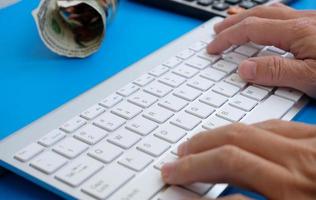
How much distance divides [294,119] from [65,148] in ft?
0.91

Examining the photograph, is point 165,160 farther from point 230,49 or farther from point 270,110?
point 230,49

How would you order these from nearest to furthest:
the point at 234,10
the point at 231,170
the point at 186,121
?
the point at 231,170, the point at 186,121, the point at 234,10

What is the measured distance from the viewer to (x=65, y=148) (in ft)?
1.64

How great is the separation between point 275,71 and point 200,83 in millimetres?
95

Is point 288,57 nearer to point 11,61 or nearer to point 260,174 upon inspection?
point 260,174

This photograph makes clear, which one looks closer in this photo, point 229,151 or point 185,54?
point 229,151

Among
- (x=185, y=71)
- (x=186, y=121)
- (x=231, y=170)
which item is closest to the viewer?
(x=231, y=170)

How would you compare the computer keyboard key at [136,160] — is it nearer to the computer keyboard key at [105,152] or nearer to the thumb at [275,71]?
the computer keyboard key at [105,152]

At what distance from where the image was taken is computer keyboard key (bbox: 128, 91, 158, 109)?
0.57 m

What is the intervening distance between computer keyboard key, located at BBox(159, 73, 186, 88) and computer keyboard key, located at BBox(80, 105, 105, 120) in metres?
0.10

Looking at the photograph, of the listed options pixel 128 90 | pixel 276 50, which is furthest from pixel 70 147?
pixel 276 50

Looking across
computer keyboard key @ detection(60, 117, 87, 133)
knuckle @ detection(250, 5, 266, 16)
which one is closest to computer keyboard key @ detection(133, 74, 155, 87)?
computer keyboard key @ detection(60, 117, 87, 133)

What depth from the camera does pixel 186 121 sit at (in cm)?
55

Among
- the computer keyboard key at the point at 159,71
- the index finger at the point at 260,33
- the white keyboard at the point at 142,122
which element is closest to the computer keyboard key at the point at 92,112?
the white keyboard at the point at 142,122
